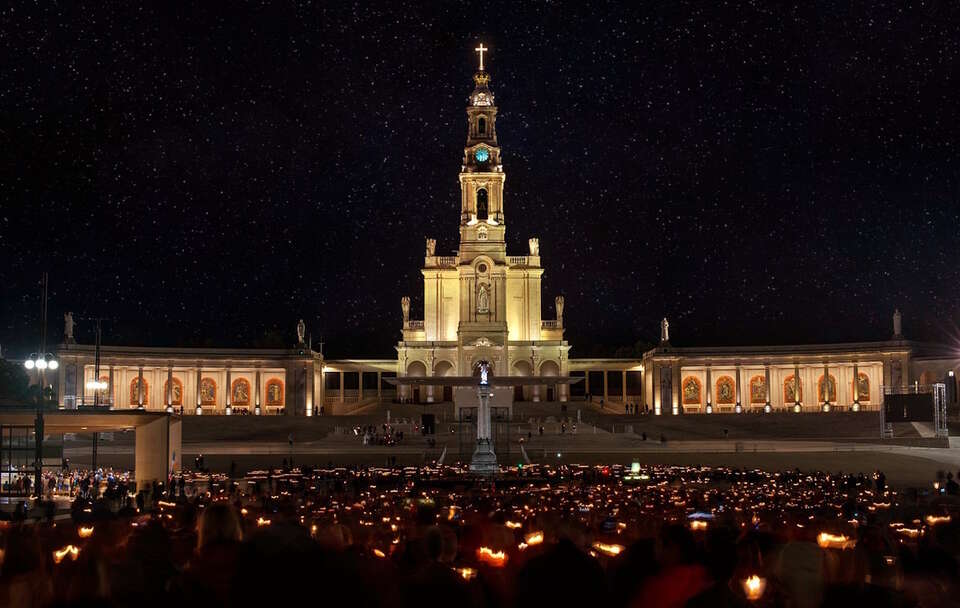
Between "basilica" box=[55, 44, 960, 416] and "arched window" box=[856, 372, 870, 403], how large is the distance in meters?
0.12

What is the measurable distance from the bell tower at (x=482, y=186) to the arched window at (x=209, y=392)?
77.7 feet

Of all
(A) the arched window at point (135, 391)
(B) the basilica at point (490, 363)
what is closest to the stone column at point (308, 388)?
(B) the basilica at point (490, 363)

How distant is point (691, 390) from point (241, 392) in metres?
38.9

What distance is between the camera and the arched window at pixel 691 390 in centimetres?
9812

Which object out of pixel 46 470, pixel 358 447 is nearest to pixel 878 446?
pixel 358 447

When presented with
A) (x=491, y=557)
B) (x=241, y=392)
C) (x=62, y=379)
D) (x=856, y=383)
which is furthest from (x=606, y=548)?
(x=241, y=392)

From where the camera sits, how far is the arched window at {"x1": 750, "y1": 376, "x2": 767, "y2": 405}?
9712 centimetres

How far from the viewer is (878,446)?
199ft

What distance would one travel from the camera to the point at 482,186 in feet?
326

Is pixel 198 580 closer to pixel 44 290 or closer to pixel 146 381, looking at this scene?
pixel 44 290

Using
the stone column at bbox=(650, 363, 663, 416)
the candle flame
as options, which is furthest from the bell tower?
the candle flame

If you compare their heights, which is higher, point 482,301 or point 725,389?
point 482,301

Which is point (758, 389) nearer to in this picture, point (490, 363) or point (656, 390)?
point (656, 390)

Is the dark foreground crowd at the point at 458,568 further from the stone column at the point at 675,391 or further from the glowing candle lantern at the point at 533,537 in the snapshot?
the stone column at the point at 675,391
